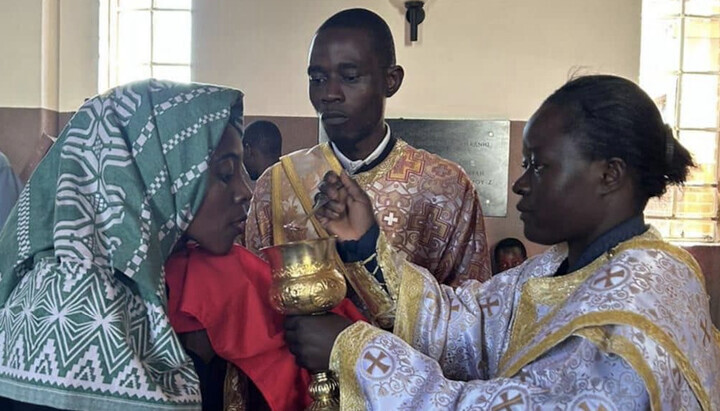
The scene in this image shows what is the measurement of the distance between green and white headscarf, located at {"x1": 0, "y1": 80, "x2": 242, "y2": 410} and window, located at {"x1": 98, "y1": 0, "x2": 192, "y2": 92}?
4.68 meters

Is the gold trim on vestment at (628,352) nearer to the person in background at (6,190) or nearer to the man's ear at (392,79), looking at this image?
the man's ear at (392,79)

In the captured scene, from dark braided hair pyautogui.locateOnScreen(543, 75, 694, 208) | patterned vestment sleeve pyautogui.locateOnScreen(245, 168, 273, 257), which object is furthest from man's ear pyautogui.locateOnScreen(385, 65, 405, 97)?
dark braided hair pyautogui.locateOnScreen(543, 75, 694, 208)

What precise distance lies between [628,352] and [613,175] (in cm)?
37

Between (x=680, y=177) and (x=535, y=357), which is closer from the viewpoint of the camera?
(x=535, y=357)

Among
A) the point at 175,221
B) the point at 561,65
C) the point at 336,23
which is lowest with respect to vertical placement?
the point at 175,221

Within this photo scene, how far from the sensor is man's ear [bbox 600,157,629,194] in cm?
125

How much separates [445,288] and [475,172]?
12.6ft

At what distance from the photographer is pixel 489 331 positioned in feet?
5.32

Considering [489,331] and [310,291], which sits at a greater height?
[310,291]

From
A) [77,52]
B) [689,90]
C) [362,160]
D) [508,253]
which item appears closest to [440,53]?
[508,253]

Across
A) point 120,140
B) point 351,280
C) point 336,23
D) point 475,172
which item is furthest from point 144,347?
point 475,172

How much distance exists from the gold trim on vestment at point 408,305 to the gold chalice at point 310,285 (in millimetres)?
303

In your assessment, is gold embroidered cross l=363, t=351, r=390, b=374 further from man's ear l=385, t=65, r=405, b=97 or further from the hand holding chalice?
man's ear l=385, t=65, r=405, b=97

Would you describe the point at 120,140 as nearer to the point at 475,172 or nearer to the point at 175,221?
the point at 175,221
